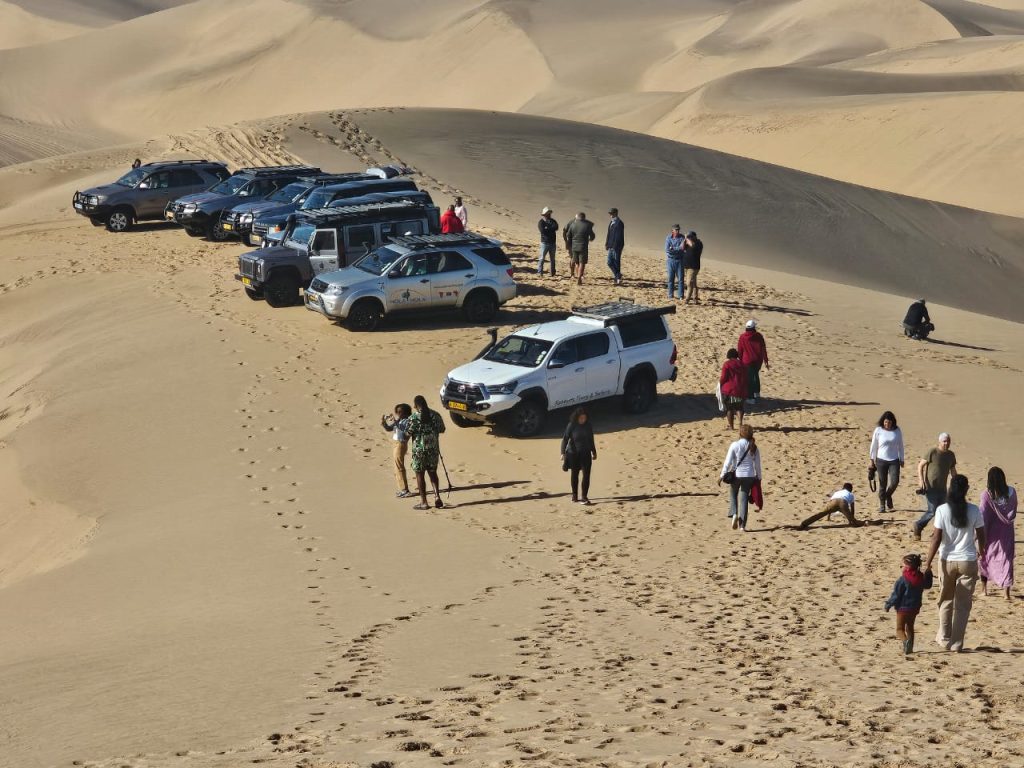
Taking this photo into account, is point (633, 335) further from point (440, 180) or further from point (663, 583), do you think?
point (440, 180)

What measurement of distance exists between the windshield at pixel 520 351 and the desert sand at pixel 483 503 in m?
1.12

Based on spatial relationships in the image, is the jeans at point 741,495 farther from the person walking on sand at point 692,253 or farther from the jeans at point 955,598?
the person walking on sand at point 692,253

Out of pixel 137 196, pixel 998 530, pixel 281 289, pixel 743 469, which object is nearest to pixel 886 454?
pixel 743 469

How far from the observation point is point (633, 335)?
20766 millimetres

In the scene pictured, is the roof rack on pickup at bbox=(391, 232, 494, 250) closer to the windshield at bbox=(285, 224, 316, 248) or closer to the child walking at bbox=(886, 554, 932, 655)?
the windshield at bbox=(285, 224, 316, 248)

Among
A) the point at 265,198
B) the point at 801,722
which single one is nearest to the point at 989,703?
the point at 801,722

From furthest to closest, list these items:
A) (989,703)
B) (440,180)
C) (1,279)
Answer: (440,180), (1,279), (989,703)

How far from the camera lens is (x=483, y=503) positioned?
17.1 meters

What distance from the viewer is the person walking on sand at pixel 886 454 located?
16.4 meters

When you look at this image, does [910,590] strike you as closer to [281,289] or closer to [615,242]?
[615,242]

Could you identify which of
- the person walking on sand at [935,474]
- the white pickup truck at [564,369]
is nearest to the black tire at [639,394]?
the white pickup truck at [564,369]

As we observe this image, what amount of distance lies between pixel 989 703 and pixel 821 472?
8.49m

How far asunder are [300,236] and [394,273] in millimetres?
3406

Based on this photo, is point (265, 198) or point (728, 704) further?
point (265, 198)
